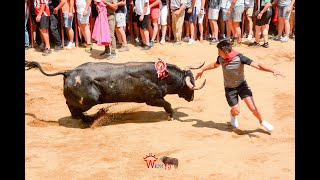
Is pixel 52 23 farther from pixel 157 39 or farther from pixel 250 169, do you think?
pixel 250 169

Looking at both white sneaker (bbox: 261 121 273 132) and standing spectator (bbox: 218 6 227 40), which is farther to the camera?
standing spectator (bbox: 218 6 227 40)

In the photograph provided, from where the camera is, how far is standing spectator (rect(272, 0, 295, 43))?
46.9ft

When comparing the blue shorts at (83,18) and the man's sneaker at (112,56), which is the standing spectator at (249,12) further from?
the blue shorts at (83,18)

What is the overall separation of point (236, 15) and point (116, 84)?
20.4 feet

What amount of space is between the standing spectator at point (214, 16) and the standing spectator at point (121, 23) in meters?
2.47

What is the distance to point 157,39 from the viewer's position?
14.6 metres

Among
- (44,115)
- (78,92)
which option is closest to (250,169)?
(78,92)

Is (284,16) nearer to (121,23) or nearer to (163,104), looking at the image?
(121,23)

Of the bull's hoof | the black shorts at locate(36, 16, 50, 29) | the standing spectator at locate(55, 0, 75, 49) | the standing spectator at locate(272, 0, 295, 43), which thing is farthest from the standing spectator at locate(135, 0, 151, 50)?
the bull's hoof

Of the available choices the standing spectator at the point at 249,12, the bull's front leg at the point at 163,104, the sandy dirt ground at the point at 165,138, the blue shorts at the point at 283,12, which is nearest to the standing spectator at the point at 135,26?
the sandy dirt ground at the point at 165,138

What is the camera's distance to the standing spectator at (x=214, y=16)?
47.0ft

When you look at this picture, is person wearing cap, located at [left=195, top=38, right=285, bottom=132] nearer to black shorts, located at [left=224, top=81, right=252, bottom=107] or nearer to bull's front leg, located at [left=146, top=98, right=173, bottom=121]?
black shorts, located at [left=224, top=81, right=252, bottom=107]

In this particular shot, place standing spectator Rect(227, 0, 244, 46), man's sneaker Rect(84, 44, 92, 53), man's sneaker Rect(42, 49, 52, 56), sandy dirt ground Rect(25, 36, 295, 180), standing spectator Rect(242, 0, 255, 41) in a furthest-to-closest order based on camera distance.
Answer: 1. standing spectator Rect(242, 0, 255, 41)
2. standing spectator Rect(227, 0, 244, 46)
3. man's sneaker Rect(84, 44, 92, 53)
4. man's sneaker Rect(42, 49, 52, 56)
5. sandy dirt ground Rect(25, 36, 295, 180)

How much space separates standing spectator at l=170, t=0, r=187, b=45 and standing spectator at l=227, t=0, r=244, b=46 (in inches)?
50.4
